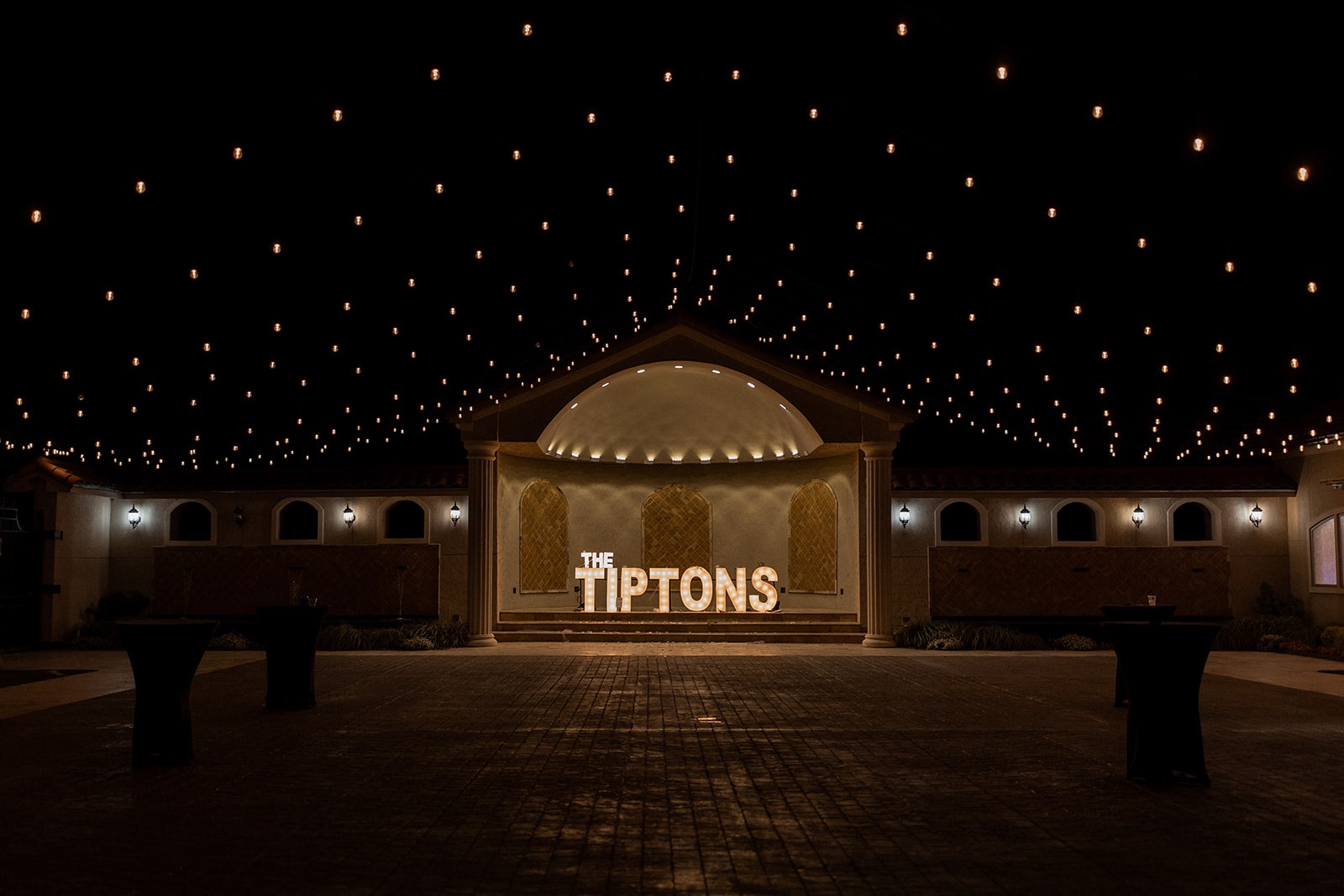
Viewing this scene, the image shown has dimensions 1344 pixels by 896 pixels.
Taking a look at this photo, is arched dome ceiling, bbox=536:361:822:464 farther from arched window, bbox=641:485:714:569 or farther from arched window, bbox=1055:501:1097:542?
arched window, bbox=1055:501:1097:542

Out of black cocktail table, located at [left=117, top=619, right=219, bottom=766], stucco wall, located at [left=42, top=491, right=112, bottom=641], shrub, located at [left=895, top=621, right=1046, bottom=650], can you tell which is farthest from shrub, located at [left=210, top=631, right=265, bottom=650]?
black cocktail table, located at [left=117, top=619, right=219, bottom=766]

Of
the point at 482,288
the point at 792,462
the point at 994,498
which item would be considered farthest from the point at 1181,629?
the point at 792,462

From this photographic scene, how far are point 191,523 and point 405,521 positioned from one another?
502 cm

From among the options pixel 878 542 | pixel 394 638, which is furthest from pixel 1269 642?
pixel 394 638

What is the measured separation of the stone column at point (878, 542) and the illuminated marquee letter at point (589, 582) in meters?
5.94

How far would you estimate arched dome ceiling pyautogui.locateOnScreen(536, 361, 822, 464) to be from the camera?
25.5m

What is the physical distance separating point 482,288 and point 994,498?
12352 mm

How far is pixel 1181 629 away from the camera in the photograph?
8.64 meters

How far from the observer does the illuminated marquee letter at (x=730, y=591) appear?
83.5 feet

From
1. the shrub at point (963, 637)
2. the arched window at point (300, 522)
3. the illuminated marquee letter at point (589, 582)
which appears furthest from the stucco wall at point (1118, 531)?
the arched window at point (300, 522)

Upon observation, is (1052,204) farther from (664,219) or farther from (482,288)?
(482,288)

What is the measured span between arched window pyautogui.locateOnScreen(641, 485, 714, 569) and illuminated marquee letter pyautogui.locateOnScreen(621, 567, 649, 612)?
8.00 ft

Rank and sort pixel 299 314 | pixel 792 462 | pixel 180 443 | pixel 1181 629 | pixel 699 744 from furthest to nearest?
1. pixel 792 462
2. pixel 180 443
3. pixel 299 314
4. pixel 699 744
5. pixel 1181 629

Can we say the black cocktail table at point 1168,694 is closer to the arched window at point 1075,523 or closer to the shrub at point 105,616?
the arched window at point 1075,523
